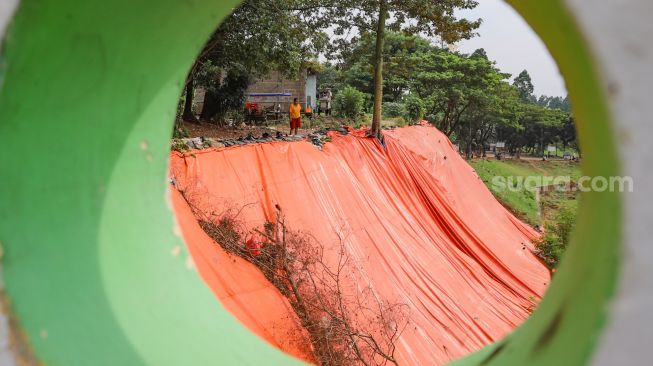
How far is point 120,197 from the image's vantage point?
1221 millimetres

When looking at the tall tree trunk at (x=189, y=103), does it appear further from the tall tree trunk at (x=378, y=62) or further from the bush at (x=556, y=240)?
the bush at (x=556, y=240)

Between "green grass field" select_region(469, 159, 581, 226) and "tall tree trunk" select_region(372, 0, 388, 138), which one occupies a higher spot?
"tall tree trunk" select_region(372, 0, 388, 138)

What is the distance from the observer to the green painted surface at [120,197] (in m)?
0.85

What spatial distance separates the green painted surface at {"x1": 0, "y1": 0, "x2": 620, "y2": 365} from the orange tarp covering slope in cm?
270

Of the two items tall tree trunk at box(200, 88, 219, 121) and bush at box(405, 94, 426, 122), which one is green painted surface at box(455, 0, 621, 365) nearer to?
tall tree trunk at box(200, 88, 219, 121)

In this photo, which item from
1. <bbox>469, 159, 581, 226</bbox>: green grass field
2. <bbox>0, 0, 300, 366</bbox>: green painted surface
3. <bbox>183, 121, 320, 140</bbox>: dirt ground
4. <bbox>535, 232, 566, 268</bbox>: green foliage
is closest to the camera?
<bbox>0, 0, 300, 366</bbox>: green painted surface

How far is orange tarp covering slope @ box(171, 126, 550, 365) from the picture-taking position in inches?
213

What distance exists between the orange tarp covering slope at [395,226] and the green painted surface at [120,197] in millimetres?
2700

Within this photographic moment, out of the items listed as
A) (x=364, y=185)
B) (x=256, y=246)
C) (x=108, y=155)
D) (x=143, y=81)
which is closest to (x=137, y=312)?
(x=108, y=155)

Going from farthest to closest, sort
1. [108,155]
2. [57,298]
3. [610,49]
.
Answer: [108,155]
[57,298]
[610,49]

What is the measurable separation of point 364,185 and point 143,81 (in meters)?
6.48

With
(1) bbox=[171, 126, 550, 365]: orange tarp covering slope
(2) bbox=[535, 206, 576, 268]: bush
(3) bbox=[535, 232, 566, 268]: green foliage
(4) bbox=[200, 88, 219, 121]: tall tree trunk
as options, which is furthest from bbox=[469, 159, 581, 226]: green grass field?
(4) bbox=[200, 88, 219, 121]: tall tree trunk

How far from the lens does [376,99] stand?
35.3 feet

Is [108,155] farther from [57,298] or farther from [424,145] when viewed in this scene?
[424,145]
